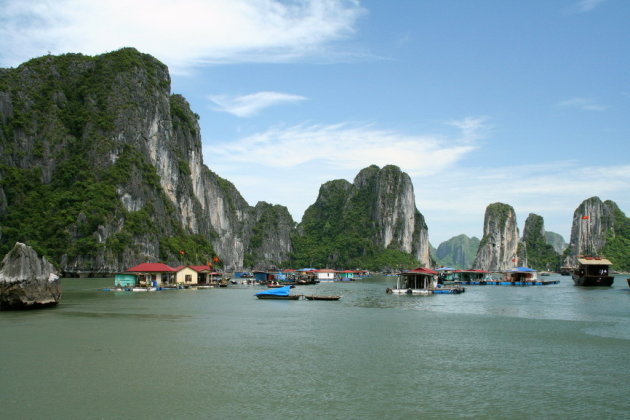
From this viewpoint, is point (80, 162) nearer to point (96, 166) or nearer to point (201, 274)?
point (96, 166)

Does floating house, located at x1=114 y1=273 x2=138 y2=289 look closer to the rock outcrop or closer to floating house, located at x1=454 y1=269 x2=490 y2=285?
the rock outcrop

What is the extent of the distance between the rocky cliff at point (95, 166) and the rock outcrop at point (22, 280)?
74.0 metres

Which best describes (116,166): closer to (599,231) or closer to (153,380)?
(153,380)

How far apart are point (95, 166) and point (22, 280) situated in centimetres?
9294

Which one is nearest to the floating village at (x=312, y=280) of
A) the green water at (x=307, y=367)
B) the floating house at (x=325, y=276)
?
the green water at (x=307, y=367)

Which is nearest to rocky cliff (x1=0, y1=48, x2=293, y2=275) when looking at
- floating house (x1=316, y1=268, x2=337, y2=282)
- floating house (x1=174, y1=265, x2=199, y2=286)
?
floating house (x1=316, y1=268, x2=337, y2=282)

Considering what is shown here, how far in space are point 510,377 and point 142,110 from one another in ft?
435

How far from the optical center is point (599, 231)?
193375 mm

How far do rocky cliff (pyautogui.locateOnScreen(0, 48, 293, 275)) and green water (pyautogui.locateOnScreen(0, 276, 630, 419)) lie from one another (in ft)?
263

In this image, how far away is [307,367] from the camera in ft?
70.6

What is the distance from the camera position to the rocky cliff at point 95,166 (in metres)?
114

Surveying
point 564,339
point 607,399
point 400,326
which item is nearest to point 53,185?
point 400,326

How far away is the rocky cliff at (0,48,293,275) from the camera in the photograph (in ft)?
374

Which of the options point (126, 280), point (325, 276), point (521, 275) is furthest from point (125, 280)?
point (521, 275)
